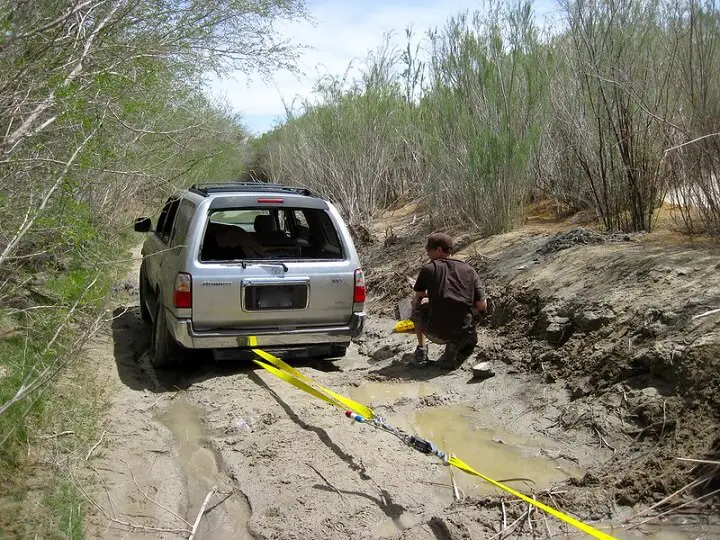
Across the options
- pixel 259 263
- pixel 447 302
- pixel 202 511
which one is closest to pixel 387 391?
pixel 447 302

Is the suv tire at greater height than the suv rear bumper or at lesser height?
lesser

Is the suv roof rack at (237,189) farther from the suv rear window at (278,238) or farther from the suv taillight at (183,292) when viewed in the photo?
the suv taillight at (183,292)

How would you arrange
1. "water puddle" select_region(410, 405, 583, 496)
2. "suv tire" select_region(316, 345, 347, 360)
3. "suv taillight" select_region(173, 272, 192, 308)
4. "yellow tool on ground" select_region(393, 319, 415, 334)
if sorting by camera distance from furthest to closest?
"yellow tool on ground" select_region(393, 319, 415, 334) → "suv tire" select_region(316, 345, 347, 360) → "suv taillight" select_region(173, 272, 192, 308) → "water puddle" select_region(410, 405, 583, 496)

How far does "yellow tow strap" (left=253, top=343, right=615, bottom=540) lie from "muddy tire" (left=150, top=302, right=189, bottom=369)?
786 mm

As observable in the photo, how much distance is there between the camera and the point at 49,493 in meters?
4.10

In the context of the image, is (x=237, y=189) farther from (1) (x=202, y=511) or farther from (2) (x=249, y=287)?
(1) (x=202, y=511)

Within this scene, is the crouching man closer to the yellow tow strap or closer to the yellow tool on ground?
the yellow tool on ground

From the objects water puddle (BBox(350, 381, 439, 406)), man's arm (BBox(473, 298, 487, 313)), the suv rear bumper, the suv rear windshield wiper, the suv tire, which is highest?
the suv rear windshield wiper

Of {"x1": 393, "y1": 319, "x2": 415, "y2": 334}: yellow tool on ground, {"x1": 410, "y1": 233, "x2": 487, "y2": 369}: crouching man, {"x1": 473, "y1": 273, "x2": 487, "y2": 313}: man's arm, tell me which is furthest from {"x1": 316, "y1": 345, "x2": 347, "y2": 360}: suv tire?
{"x1": 473, "y1": 273, "x2": 487, "y2": 313}: man's arm

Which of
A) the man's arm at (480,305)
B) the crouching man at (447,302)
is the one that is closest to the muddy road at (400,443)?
the crouching man at (447,302)

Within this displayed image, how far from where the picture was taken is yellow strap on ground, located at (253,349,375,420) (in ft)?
17.6

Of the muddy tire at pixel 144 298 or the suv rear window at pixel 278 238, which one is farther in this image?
the muddy tire at pixel 144 298

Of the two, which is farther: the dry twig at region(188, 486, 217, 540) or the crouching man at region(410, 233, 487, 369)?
the crouching man at region(410, 233, 487, 369)

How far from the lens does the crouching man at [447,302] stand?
22.2 ft
